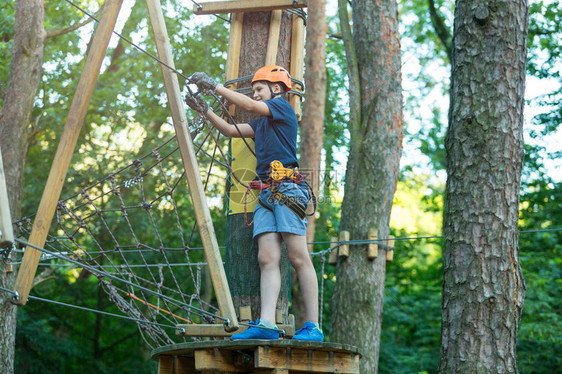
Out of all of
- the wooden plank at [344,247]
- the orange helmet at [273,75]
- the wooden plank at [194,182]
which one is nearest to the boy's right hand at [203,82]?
the wooden plank at [194,182]

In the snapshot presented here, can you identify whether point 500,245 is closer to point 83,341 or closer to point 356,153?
point 356,153

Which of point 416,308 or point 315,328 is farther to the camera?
point 416,308

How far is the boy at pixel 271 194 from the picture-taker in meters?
3.10

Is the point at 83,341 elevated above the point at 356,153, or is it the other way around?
the point at 356,153

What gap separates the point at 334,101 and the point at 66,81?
442cm

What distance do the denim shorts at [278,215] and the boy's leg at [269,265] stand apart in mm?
44

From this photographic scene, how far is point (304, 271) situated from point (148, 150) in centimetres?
746

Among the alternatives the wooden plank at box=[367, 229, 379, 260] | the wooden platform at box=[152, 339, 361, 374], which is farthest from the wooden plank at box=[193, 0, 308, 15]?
the wooden plank at box=[367, 229, 379, 260]

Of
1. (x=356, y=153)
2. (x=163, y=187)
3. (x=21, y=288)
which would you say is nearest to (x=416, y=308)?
(x=163, y=187)

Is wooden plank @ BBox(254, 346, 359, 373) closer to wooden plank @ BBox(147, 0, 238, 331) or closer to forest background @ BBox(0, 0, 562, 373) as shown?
wooden plank @ BBox(147, 0, 238, 331)

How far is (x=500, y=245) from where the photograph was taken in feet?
10.4

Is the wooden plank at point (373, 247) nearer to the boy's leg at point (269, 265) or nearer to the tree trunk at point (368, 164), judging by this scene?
the tree trunk at point (368, 164)

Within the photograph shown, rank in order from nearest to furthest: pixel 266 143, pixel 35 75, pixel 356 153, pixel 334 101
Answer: pixel 266 143 < pixel 356 153 < pixel 35 75 < pixel 334 101

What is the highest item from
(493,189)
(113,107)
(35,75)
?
(113,107)
